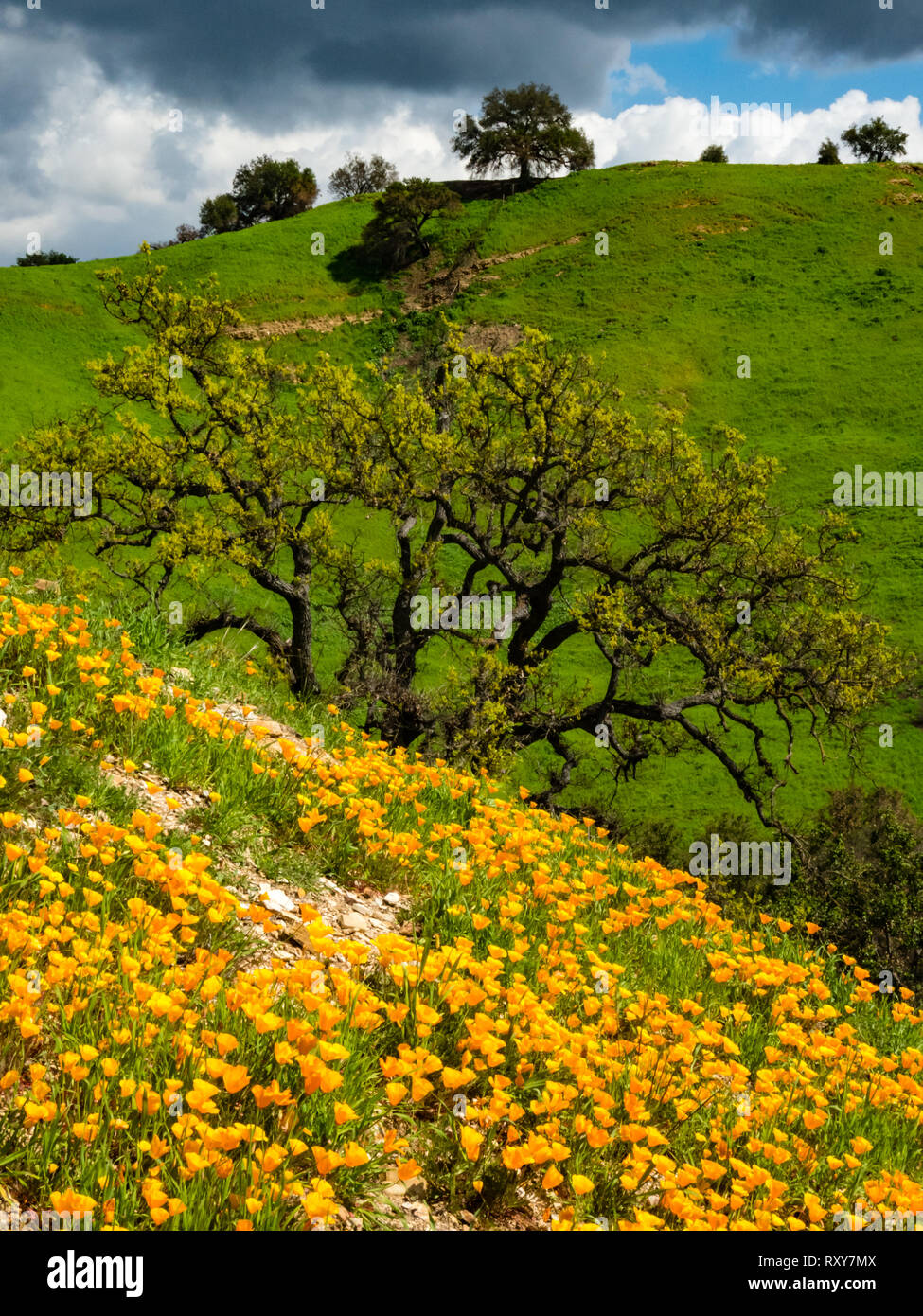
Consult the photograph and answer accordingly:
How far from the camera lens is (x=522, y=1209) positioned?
338 centimetres

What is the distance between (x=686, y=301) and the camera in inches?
2308

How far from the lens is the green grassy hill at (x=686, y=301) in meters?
47.6

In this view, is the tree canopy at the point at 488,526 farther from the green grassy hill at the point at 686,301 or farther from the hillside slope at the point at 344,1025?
the green grassy hill at the point at 686,301

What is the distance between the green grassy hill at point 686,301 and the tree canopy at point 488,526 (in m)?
22.0

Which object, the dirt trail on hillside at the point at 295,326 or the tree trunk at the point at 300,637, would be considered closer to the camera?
the tree trunk at the point at 300,637

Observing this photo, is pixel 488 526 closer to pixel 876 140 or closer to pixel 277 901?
pixel 277 901

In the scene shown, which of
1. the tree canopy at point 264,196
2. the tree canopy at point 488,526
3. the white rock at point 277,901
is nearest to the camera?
the white rock at point 277,901

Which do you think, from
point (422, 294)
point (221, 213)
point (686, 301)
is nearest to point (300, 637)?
point (422, 294)

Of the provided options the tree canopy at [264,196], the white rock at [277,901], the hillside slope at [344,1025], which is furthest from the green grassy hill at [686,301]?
the white rock at [277,901]

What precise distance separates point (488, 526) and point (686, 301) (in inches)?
1866

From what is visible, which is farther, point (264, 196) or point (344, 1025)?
point (264, 196)

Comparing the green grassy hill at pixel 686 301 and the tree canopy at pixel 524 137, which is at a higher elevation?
the tree canopy at pixel 524 137

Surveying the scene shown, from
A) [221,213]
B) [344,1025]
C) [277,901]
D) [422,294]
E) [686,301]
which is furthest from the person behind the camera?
[221,213]
